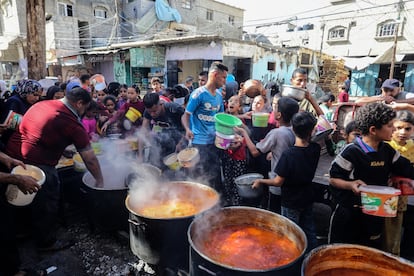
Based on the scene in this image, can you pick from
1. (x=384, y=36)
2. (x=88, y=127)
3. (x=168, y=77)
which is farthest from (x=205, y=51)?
(x=384, y=36)

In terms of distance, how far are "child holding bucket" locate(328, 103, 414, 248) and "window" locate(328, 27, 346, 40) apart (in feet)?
84.8

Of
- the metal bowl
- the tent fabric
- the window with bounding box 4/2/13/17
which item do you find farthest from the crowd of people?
the window with bounding box 4/2/13/17

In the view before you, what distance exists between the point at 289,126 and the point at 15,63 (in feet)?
99.1

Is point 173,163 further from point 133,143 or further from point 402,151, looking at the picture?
point 402,151

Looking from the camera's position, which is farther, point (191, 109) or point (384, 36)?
point (384, 36)

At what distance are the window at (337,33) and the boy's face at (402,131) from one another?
81.9ft

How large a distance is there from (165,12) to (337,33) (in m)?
16.5

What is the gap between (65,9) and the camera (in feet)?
72.1

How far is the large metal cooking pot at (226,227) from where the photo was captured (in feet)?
5.07

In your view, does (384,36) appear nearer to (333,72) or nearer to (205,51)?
(333,72)

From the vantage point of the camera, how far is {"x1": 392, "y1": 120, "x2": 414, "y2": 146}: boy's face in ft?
8.59

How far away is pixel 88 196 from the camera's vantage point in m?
3.17

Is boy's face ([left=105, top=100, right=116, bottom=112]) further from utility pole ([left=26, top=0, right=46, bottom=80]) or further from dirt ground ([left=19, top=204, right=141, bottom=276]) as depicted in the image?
utility pole ([left=26, top=0, right=46, bottom=80])

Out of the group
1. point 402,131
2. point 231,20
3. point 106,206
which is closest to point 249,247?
point 106,206
